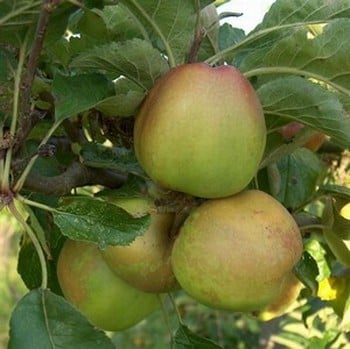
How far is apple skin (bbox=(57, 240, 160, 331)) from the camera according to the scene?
2.56 ft

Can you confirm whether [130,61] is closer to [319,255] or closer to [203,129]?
[203,129]

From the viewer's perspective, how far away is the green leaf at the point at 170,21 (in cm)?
71

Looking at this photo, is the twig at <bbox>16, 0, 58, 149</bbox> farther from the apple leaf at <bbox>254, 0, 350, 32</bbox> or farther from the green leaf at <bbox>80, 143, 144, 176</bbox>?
the apple leaf at <bbox>254, 0, 350, 32</bbox>

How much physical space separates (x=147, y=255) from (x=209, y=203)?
0.24ft

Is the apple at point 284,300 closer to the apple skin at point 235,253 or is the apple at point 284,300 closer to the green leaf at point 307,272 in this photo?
the green leaf at point 307,272

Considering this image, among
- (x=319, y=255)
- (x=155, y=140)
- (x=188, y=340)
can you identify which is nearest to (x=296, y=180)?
(x=319, y=255)

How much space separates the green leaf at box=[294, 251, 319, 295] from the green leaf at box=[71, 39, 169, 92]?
0.89ft

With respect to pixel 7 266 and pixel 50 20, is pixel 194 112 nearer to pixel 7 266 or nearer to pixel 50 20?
pixel 50 20

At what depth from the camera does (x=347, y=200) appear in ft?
2.90

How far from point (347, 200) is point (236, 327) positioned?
1669mm

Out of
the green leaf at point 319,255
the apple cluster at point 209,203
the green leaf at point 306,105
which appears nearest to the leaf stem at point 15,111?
the apple cluster at point 209,203

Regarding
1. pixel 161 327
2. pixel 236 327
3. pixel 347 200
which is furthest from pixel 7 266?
pixel 347 200

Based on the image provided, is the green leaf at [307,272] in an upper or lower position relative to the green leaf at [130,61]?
lower

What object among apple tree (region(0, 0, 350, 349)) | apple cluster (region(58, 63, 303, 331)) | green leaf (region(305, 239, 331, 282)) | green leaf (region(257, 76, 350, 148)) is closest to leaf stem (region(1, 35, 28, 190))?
apple tree (region(0, 0, 350, 349))
